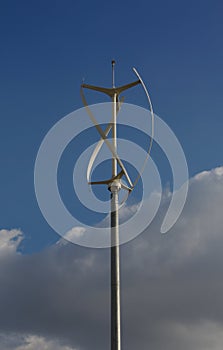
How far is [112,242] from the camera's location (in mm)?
74812

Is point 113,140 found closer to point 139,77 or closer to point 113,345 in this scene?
point 139,77

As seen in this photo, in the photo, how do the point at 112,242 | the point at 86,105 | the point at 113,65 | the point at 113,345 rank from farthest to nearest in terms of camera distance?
the point at 113,65, the point at 86,105, the point at 112,242, the point at 113,345

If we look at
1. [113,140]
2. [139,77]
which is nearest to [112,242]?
[113,140]

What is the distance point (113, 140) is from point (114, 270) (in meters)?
17.5

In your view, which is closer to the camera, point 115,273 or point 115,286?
point 115,286

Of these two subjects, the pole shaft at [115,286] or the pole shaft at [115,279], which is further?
the pole shaft at [115,279]

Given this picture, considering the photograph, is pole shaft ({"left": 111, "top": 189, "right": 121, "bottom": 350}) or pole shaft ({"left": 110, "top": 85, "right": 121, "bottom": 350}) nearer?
pole shaft ({"left": 111, "top": 189, "right": 121, "bottom": 350})

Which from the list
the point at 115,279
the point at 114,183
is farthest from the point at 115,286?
the point at 114,183

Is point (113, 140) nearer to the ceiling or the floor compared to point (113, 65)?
nearer to the floor

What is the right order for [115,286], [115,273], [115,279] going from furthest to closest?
[115,273] → [115,279] → [115,286]

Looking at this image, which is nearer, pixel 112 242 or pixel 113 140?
pixel 112 242

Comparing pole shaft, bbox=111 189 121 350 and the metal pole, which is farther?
the metal pole

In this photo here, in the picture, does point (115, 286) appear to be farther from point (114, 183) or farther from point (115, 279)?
point (114, 183)

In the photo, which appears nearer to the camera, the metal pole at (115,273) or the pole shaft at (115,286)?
the pole shaft at (115,286)
